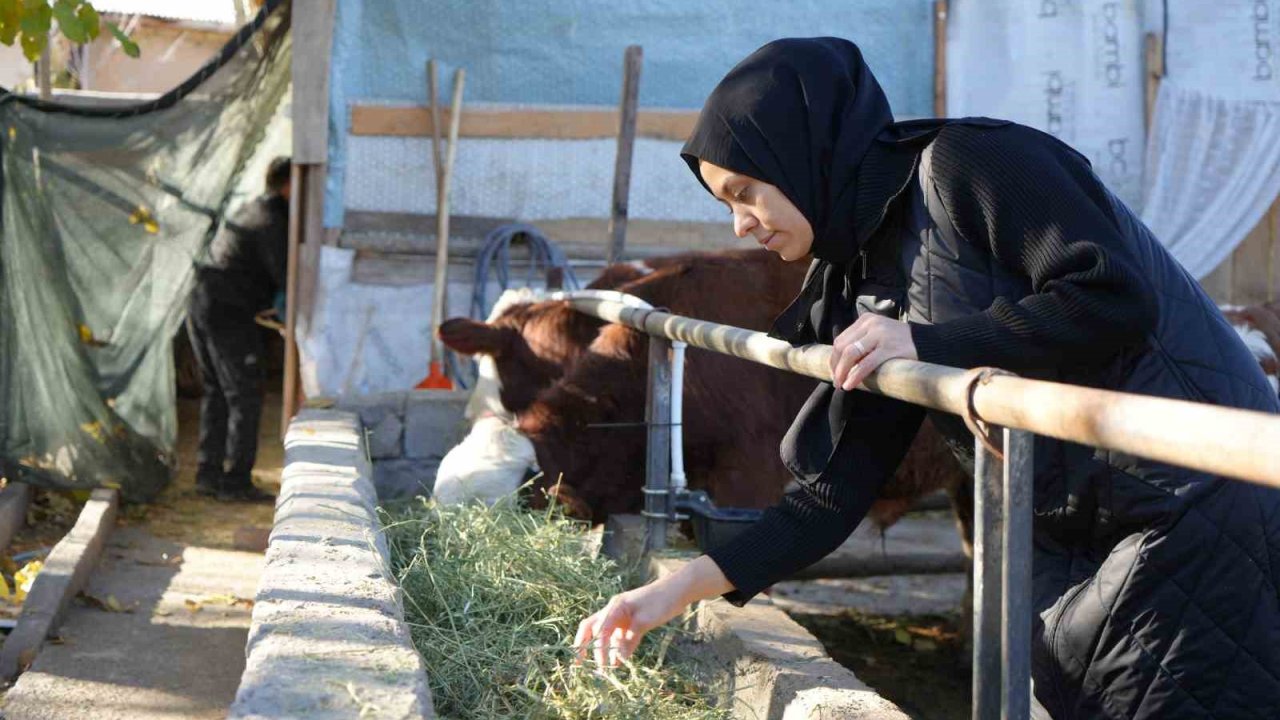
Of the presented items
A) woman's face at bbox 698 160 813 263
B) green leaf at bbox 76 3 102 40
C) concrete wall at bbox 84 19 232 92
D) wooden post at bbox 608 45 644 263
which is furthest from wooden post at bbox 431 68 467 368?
concrete wall at bbox 84 19 232 92

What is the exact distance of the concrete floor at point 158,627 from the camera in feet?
13.9

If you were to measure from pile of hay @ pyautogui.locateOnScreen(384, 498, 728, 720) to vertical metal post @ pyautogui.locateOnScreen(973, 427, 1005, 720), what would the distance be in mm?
854

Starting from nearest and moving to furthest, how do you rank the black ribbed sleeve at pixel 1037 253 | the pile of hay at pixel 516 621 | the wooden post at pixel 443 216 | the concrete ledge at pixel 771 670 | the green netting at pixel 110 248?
the black ribbed sleeve at pixel 1037 253, the concrete ledge at pixel 771 670, the pile of hay at pixel 516 621, the green netting at pixel 110 248, the wooden post at pixel 443 216

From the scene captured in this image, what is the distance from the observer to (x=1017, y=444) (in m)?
1.61

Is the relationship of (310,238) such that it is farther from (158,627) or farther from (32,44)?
(32,44)

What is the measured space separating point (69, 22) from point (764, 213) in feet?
10.1

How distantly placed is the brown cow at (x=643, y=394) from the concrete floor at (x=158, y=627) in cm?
137

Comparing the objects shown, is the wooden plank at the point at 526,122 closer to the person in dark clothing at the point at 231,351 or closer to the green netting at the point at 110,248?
the green netting at the point at 110,248

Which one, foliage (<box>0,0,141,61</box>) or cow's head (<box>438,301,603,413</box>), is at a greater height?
foliage (<box>0,0,141,61</box>)

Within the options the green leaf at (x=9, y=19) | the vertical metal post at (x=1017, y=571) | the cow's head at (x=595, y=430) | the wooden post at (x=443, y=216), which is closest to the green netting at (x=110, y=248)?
the wooden post at (x=443, y=216)

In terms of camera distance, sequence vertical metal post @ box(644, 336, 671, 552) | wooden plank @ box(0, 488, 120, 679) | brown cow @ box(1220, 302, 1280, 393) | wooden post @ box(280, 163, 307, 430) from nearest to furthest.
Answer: vertical metal post @ box(644, 336, 671, 552), wooden plank @ box(0, 488, 120, 679), brown cow @ box(1220, 302, 1280, 393), wooden post @ box(280, 163, 307, 430)

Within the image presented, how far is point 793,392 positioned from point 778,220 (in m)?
3.26

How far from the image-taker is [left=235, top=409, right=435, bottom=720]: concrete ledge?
1937 mm

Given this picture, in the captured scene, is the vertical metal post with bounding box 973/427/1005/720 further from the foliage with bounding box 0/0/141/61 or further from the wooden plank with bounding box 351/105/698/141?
the wooden plank with bounding box 351/105/698/141
